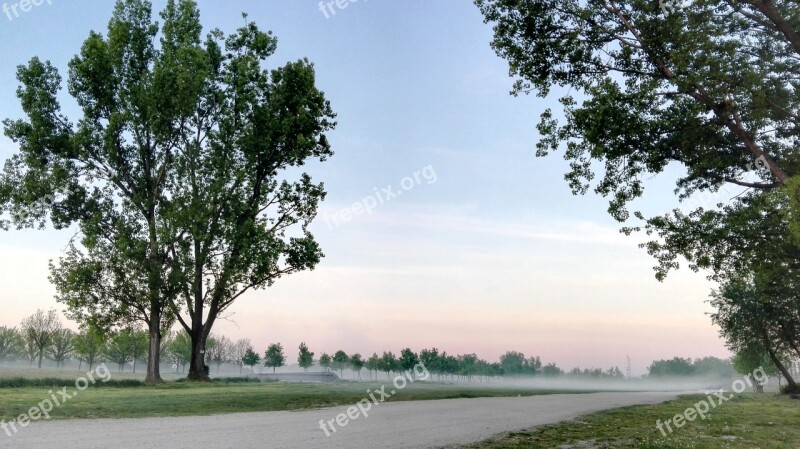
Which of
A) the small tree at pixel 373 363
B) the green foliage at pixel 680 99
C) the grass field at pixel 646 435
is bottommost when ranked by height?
the small tree at pixel 373 363

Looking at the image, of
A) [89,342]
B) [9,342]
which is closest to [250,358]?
[89,342]

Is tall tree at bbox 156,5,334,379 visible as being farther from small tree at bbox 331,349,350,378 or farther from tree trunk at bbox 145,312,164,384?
small tree at bbox 331,349,350,378

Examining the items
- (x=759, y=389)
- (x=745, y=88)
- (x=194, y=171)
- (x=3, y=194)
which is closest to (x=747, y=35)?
(x=745, y=88)

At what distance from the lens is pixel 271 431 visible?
14.5 meters

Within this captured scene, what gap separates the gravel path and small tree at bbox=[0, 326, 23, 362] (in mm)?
115180

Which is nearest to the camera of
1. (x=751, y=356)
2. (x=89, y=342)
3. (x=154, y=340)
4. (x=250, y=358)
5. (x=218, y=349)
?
(x=154, y=340)

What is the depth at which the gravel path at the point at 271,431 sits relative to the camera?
12.2m

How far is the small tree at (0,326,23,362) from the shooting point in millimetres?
106875

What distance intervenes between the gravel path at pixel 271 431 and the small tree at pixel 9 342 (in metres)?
115

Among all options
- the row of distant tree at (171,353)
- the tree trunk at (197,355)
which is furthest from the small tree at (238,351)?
the tree trunk at (197,355)

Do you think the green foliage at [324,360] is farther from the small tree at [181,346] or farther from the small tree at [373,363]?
the small tree at [181,346]

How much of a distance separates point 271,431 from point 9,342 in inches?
4794

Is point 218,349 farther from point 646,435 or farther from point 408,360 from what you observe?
point 646,435

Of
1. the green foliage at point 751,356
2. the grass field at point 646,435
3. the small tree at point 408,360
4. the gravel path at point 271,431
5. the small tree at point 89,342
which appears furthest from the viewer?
the small tree at point 408,360
